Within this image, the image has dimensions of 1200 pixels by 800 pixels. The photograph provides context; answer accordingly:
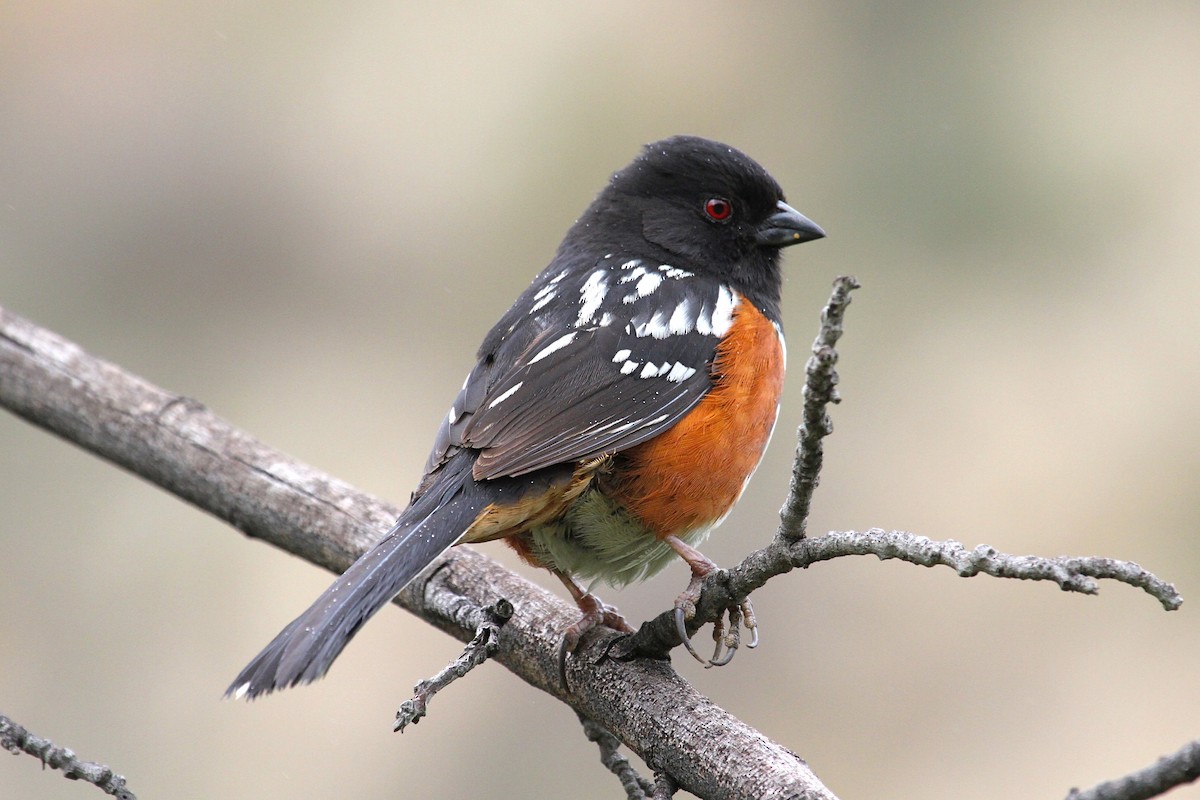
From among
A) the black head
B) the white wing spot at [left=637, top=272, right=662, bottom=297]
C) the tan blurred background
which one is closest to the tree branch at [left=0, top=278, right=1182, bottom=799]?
the white wing spot at [left=637, top=272, right=662, bottom=297]

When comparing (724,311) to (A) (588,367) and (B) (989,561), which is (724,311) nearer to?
(A) (588,367)

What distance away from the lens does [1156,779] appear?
1.30m

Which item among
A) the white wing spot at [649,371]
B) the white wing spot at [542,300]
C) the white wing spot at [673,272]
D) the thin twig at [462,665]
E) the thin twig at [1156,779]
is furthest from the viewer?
the white wing spot at [673,272]

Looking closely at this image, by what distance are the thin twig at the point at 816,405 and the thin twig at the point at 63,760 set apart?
1.06 m

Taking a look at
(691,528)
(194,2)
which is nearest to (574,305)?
(691,528)

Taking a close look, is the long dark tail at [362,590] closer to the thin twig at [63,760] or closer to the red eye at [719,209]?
the thin twig at [63,760]

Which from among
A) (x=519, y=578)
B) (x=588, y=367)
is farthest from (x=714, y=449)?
(x=519, y=578)

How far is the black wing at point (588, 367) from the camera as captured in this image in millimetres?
2512

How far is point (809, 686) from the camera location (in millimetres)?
4461

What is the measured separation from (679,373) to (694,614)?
0.77m

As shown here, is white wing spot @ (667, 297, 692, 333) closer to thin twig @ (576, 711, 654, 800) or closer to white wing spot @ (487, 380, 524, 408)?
white wing spot @ (487, 380, 524, 408)

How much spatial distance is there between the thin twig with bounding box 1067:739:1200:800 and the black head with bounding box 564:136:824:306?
76.5 inches

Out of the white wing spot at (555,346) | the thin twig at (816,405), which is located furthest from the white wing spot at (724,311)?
the thin twig at (816,405)

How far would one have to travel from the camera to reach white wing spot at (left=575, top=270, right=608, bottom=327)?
2.83 metres
